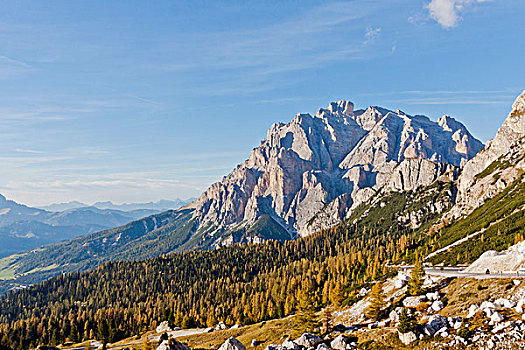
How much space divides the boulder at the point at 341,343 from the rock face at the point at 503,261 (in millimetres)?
50828

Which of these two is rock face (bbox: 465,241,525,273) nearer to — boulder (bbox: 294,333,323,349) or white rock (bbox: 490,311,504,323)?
white rock (bbox: 490,311,504,323)

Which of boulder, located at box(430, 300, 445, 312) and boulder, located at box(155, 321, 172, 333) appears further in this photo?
boulder, located at box(155, 321, 172, 333)

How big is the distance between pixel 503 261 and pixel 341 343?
55.6 meters

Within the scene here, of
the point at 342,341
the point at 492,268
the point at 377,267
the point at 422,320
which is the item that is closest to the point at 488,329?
the point at 422,320

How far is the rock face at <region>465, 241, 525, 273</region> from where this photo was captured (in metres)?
84.8

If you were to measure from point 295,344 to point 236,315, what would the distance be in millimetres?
130679

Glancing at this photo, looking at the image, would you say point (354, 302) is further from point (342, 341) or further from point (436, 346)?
point (436, 346)

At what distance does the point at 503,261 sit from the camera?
89.0 metres

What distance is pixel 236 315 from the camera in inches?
7436

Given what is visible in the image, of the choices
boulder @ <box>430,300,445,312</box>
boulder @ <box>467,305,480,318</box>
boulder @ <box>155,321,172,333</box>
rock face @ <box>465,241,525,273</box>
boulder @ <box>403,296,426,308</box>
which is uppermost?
rock face @ <box>465,241,525,273</box>

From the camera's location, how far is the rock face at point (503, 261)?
84.8m

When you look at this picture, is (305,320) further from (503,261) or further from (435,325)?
(503,261)

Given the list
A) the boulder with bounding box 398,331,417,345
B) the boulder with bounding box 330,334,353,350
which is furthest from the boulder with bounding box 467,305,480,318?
the boulder with bounding box 330,334,353,350

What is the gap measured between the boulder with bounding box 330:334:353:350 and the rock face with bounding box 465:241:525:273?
5083 cm
